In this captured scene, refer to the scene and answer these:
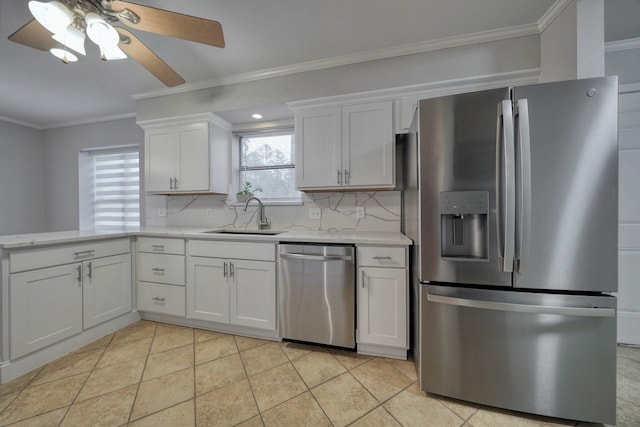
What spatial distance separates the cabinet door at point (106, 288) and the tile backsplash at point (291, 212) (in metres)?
0.84

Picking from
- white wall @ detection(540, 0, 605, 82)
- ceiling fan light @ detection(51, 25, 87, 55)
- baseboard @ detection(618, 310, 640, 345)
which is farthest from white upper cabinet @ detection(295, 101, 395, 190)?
baseboard @ detection(618, 310, 640, 345)

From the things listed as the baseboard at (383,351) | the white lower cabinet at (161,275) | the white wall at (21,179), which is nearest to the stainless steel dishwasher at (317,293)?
the baseboard at (383,351)

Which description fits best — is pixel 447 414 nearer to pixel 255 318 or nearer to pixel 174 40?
pixel 255 318

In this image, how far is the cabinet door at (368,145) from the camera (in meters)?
2.11

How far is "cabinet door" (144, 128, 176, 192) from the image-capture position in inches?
108

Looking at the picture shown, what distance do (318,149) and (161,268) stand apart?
1.85 m

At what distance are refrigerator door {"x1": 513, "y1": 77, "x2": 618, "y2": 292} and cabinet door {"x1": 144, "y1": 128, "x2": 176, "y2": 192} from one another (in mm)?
3037

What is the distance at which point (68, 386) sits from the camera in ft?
5.06

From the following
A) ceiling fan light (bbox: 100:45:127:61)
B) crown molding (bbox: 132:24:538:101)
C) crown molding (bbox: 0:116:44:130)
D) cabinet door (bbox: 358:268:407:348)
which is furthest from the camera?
crown molding (bbox: 0:116:44:130)

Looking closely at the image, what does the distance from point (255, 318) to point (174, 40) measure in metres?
2.36

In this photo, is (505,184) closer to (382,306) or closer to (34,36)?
(382,306)

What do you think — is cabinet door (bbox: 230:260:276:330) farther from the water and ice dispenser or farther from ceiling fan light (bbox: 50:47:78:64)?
ceiling fan light (bbox: 50:47:78:64)

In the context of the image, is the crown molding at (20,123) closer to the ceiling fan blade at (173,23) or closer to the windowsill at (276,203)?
the windowsill at (276,203)

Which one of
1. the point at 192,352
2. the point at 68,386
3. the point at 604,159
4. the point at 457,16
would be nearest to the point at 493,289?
the point at 604,159
